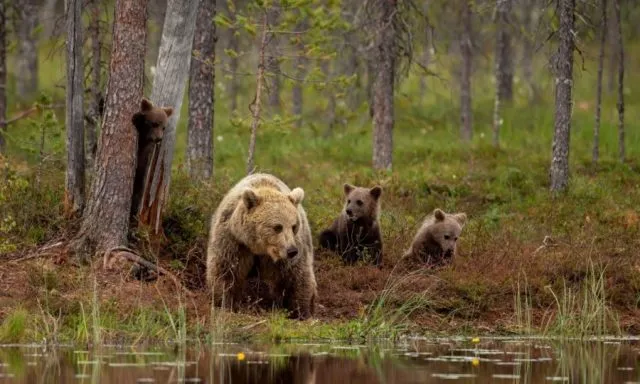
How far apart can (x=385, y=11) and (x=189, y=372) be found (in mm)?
13564

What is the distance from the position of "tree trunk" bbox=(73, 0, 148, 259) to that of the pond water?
2662 millimetres

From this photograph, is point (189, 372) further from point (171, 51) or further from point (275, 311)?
point (171, 51)

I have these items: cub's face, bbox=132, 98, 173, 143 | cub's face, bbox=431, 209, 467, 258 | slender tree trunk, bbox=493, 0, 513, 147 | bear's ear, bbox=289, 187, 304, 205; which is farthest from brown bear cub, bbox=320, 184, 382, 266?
slender tree trunk, bbox=493, 0, 513, 147

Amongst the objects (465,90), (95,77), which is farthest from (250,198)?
(465,90)

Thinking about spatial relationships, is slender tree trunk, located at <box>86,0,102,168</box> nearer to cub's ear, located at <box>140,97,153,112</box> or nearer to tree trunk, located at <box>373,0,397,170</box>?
cub's ear, located at <box>140,97,153,112</box>

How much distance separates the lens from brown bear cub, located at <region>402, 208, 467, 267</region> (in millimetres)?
15820

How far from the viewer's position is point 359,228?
16.2 metres

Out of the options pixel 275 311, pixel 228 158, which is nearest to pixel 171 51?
pixel 275 311

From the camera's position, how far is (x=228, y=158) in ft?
91.7

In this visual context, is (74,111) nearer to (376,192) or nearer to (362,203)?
(362,203)

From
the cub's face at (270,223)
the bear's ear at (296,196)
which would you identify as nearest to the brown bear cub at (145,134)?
the cub's face at (270,223)

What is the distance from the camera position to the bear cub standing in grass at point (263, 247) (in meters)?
12.7

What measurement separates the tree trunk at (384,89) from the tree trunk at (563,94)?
11.1 feet

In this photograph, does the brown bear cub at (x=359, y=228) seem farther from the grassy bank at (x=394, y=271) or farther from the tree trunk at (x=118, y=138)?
the tree trunk at (x=118, y=138)
